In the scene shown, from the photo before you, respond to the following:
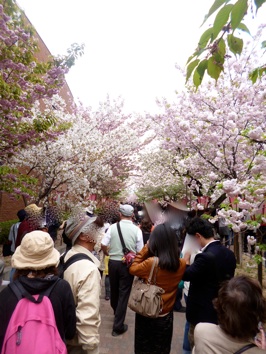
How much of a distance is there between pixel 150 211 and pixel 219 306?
4.78 meters

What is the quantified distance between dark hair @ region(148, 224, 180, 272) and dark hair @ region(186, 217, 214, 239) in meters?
0.44

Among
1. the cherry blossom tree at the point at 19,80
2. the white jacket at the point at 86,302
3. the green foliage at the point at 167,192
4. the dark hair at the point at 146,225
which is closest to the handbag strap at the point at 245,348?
the white jacket at the point at 86,302

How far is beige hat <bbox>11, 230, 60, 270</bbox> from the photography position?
1817 millimetres

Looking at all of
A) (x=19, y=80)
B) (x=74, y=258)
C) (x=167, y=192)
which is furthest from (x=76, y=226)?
(x=167, y=192)

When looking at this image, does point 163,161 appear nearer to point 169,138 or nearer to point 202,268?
point 169,138

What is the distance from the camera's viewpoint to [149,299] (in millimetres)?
2535

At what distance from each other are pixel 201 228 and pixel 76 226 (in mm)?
1378

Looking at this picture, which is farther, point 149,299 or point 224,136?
point 224,136

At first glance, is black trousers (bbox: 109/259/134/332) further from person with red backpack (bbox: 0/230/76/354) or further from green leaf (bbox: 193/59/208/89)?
green leaf (bbox: 193/59/208/89)

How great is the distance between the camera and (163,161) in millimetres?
13469

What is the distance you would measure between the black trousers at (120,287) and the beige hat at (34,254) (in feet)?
8.01

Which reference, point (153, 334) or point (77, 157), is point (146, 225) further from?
point (77, 157)

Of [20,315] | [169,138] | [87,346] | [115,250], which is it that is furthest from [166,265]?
[169,138]

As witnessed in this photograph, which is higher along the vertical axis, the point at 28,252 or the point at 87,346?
the point at 28,252
